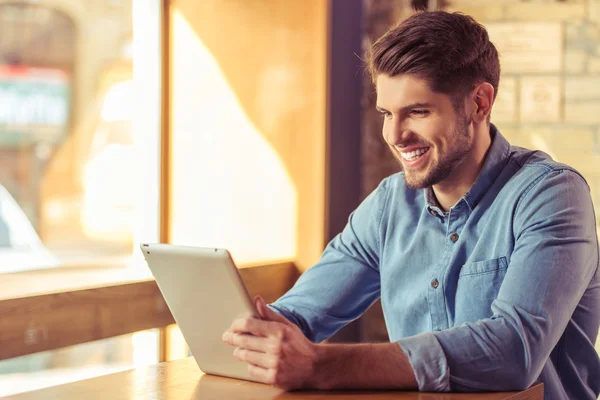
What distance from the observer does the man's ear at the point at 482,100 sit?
1.81 m

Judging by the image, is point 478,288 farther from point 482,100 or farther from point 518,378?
point 482,100

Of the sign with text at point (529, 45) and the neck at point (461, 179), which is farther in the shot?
the sign with text at point (529, 45)

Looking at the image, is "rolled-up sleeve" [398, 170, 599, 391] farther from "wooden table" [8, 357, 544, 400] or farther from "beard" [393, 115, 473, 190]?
"beard" [393, 115, 473, 190]

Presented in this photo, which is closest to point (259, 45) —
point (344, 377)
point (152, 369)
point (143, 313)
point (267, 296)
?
point (267, 296)

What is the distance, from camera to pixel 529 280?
58.3 inches

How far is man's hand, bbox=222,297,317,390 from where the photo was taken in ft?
4.59

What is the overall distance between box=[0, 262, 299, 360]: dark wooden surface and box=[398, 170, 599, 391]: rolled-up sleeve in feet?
4.03

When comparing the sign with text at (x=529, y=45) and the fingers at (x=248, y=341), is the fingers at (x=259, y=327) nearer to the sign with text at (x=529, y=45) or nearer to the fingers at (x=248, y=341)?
the fingers at (x=248, y=341)

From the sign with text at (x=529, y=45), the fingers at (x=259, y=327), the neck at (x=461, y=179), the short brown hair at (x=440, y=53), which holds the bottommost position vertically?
the fingers at (x=259, y=327)

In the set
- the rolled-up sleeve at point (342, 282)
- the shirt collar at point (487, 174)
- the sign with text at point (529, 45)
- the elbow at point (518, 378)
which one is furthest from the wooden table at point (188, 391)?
the sign with text at point (529, 45)

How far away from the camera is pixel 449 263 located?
1.71m

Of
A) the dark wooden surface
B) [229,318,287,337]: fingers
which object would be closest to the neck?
[229,318,287,337]: fingers

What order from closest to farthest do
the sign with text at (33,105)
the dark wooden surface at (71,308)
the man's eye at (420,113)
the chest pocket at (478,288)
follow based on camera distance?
the chest pocket at (478,288) < the man's eye at (420,113) < the dark wooden surface at (71,308) < the sign with text at (33,105)

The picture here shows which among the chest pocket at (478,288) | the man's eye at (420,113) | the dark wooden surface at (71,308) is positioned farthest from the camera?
the dark wooden surface at (71,308)
